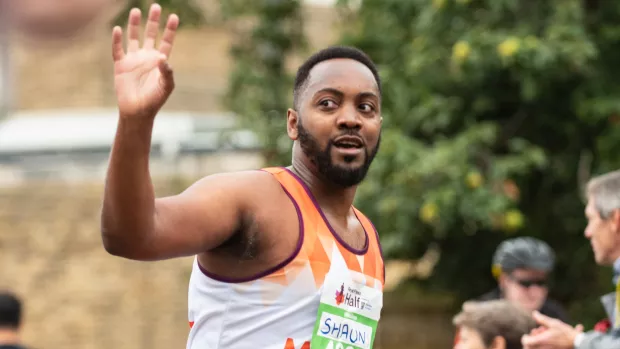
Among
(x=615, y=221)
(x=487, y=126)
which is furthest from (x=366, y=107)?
(x=487, y=126)

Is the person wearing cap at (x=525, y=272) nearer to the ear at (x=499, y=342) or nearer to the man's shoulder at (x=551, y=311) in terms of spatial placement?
the man's shoulder at (x=551, y=311)

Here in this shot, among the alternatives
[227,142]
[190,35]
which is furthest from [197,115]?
[227,142]

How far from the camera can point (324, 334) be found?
111 inches

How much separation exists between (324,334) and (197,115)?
53.9ft

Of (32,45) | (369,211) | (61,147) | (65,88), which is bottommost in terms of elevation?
(32,45)

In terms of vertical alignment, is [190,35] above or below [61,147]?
above

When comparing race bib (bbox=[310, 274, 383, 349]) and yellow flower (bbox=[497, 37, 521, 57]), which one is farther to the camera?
yellow flower (bbox=[497, 37, 521, 57])

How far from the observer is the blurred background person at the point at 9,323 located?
5.39m

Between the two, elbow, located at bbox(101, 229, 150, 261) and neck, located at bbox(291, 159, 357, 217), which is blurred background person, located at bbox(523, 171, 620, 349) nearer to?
neck, located at bbox(291, 159, 357, 217)

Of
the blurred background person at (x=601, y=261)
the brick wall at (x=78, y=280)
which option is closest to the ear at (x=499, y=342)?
the blurred background person at (x=601, y=261)

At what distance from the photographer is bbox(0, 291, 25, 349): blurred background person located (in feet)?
17.7

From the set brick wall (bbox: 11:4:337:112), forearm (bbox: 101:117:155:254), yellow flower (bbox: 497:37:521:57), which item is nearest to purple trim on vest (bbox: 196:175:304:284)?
forearm (bbox: 101:117:155:254)

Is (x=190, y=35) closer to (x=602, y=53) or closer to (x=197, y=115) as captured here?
(x=197, y=115)

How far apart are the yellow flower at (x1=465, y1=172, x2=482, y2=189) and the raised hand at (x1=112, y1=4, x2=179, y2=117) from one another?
19.9 feet
